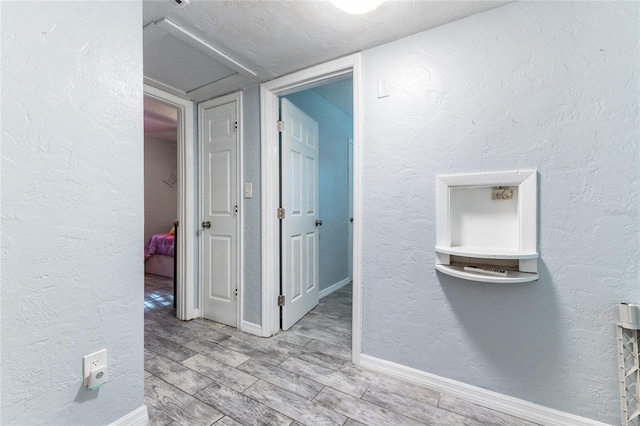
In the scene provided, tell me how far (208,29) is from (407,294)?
1936mm

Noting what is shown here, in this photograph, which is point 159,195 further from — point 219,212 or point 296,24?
point 296,24

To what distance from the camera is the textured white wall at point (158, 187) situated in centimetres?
491

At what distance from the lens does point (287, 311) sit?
2279mm

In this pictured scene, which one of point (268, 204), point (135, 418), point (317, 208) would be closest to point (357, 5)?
point (268, 204)

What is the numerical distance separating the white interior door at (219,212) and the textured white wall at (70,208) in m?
1.10

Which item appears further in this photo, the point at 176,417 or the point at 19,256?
the point at 176,417

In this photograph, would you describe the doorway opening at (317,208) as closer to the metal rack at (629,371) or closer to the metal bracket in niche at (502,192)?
the metal bracket in niche at (502,192)

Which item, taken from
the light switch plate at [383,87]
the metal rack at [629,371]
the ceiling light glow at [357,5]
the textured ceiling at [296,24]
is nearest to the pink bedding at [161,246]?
the textured ceiling at [296,24]

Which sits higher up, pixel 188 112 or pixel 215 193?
pixel 188 112

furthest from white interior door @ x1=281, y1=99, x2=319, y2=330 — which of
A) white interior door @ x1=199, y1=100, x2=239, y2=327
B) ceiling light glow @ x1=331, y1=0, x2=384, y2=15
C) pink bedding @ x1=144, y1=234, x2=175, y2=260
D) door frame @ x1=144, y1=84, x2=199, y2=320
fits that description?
pink bedding @ x1=144, y1=234, x2=175, y2=260

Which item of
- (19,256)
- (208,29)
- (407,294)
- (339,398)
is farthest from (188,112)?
(339,398)

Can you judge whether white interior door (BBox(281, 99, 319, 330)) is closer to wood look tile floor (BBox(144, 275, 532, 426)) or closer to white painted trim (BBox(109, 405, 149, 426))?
wood look tile floor (BBox(144, 275, 532, 426))

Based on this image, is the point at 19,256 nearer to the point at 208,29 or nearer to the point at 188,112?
the point at 208,29

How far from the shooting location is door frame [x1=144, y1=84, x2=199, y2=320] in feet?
8.03
